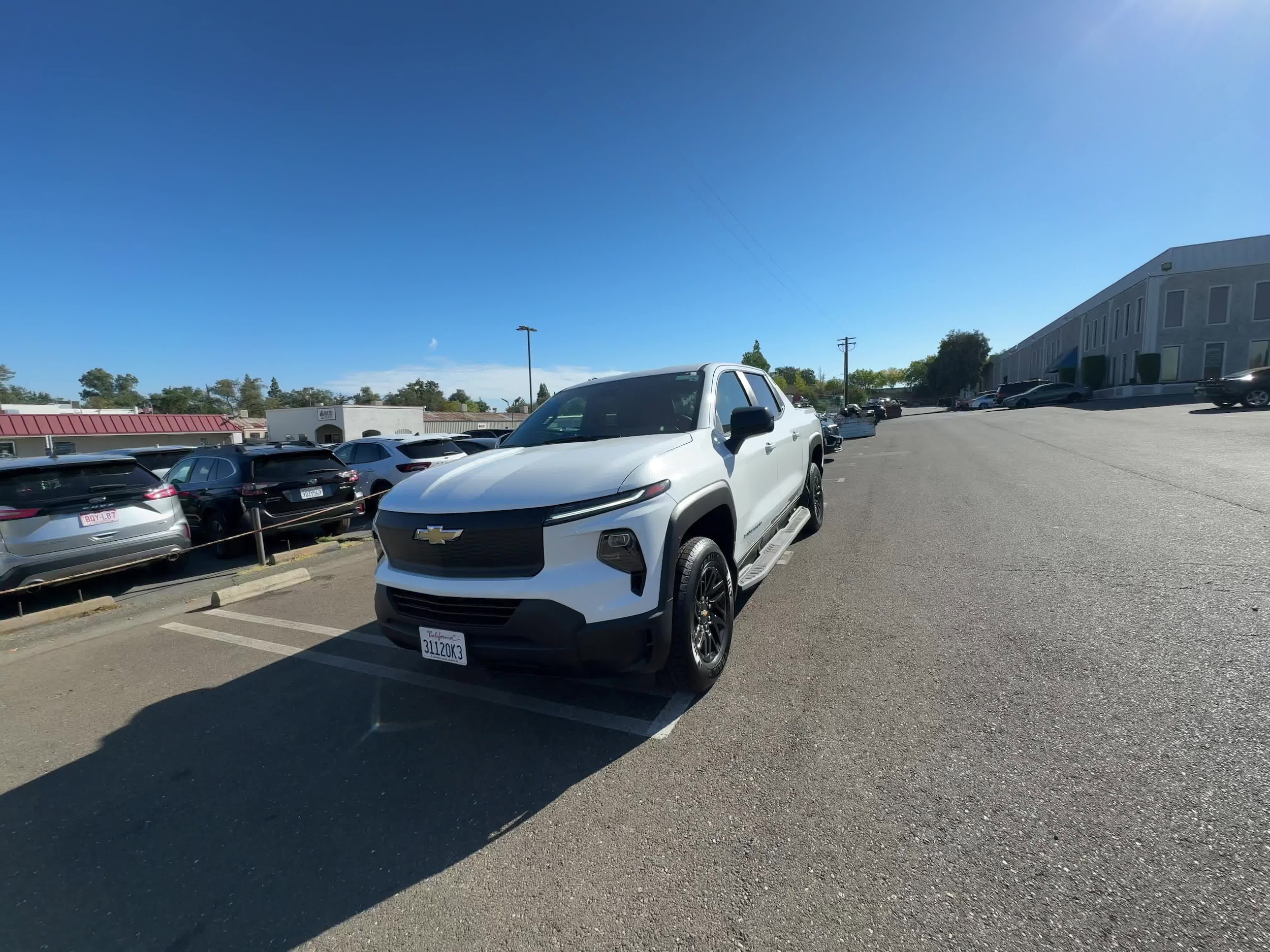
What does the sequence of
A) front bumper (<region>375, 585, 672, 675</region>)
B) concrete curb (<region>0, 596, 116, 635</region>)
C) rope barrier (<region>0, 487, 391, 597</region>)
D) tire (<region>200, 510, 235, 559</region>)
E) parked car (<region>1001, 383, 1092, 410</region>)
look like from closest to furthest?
front bumper (<region>375, 585, 672, 675</region>), concrete curb (<region>0, 596, 116, 635</region>), rope barrier (<region>0, 487, 391, 597</region>), tire (<region>200, 510, 235, 559</region>), parked car (<region>1001, 383, 1092, 410</region>)

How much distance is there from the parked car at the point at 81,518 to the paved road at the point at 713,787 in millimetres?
1177

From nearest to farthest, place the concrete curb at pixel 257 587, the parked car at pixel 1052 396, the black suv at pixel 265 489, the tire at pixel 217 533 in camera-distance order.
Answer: the concrete curb at pixel 257 587, the black suv at pixel 265 489, the tire at pixel 217 533, the parked car at pixel 1052 396

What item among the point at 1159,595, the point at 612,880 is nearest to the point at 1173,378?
the point at 1159,595

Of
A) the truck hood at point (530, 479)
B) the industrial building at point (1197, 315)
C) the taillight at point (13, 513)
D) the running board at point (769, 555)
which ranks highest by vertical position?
the industrial building at point (1197, 315)

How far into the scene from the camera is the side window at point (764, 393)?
515 cm

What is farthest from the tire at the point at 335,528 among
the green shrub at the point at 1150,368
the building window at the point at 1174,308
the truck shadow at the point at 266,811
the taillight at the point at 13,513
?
the building window at the point at 1174,308

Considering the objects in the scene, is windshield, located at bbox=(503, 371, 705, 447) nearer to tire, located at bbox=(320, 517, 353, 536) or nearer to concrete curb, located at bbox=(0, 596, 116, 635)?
concrete curb, located at bbox=(0, 596, 116, 635)

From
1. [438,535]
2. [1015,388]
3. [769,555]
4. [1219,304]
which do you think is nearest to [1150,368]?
[1219,304]

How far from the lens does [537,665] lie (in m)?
2.60

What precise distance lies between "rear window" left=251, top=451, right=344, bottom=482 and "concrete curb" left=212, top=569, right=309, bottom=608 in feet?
6.25

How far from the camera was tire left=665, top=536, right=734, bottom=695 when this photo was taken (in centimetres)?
283

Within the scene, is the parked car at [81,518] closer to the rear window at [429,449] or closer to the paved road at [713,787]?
the paved road at [713,787]

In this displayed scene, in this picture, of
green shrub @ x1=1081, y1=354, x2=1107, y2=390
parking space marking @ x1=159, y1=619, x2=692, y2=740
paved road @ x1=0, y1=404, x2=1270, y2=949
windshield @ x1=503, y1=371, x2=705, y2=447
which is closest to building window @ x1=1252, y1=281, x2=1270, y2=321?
green shrub @ x1=1081, y1=354, x2=1107, y2=390

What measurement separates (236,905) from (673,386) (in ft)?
11.5
